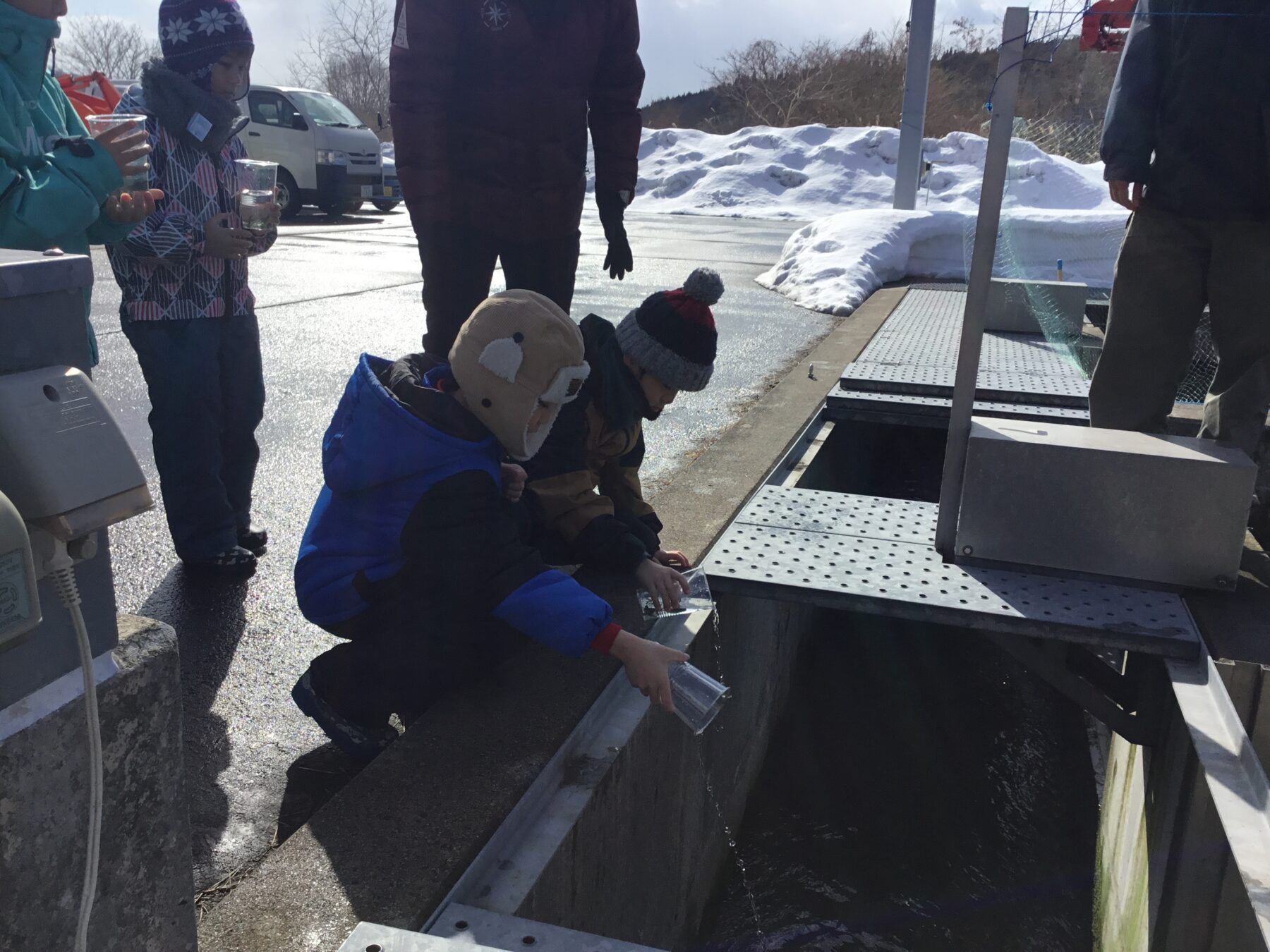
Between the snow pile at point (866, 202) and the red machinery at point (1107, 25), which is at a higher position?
the red machinery at point (1107, 25)

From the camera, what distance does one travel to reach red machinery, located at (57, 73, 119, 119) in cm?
486

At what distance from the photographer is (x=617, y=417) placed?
8.93 ft

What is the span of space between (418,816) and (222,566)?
1.59 m

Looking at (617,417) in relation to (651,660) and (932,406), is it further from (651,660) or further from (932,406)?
(932,406)

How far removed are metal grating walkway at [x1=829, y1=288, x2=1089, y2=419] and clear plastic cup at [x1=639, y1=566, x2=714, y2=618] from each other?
2.19 meters

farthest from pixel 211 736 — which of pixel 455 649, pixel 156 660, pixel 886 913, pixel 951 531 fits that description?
pixel 886 913

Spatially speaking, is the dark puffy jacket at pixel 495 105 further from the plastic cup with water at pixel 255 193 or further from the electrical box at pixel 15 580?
the electrical box at pixel 15 580

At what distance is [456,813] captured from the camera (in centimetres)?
184

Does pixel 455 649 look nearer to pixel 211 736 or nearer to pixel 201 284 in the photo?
pixel 211 736

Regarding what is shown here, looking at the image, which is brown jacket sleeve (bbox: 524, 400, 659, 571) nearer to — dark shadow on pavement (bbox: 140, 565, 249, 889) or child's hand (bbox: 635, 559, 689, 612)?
child's hand (bbox: 635, 559, 689, 612)

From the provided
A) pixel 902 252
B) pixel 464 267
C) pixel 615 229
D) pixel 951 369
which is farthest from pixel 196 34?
pixel 902 252

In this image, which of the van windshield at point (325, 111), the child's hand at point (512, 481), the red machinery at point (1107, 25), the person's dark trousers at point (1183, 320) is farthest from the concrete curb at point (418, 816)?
the van windshield at point (325, 111)

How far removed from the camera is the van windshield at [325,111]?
56.3 ft

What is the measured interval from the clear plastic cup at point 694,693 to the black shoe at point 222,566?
64.6 inches
